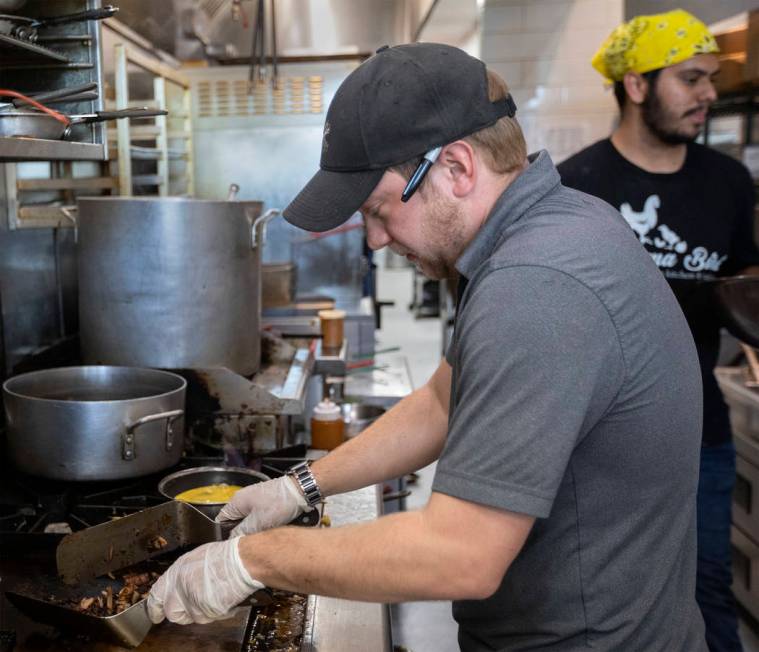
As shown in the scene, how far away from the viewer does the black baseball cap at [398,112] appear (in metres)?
1.06

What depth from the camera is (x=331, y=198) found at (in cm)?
115

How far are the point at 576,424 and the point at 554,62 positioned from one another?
334cm

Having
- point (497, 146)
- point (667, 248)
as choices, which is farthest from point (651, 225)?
point (497, 146)

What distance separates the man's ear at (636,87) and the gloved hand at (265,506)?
66.5 inches

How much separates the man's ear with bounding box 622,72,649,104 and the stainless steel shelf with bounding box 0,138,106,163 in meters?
1.62

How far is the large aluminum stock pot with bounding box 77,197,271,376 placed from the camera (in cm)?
191

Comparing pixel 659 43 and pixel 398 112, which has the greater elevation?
pixel 659 43

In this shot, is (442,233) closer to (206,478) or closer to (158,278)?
(206,478)

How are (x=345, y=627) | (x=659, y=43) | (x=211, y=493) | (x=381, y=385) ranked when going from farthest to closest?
(x=381, y=385)
(x=659, y=43)
(x=211, y=493)
(x=345, y=627)

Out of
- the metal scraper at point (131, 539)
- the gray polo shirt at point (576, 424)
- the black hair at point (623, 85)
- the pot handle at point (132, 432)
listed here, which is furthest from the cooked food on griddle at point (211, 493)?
the black hair at point (623, 85)

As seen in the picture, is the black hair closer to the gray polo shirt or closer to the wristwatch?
the gray polo shirt

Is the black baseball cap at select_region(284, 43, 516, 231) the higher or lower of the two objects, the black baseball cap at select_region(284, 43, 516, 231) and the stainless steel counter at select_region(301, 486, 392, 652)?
the higher

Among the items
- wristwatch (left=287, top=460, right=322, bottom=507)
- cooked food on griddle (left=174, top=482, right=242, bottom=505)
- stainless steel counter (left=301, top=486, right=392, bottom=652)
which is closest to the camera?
stainless steel counter (left=301, top=486, right=392, bottom=652)

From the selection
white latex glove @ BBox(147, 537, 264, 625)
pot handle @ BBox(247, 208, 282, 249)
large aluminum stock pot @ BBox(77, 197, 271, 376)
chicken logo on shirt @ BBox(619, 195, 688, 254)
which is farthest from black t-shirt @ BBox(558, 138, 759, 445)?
white latex glove @ BBox(147, 537, 264, 625)
